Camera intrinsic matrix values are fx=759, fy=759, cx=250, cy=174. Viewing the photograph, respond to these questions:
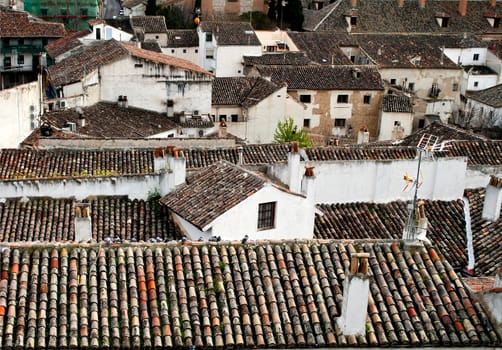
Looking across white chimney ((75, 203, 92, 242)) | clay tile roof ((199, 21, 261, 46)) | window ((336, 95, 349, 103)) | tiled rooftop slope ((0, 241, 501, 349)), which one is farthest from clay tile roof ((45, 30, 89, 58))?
tiled rooftop slope ((0, 241, 501, 349))

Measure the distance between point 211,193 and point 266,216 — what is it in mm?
1466

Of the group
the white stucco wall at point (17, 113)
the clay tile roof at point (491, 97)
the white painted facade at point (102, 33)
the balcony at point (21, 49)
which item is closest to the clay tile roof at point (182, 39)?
the white painted facade at point (102, 33)

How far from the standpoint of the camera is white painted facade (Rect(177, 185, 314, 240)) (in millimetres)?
17516

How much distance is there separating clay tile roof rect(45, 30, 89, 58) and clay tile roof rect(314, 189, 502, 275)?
28.8 meters

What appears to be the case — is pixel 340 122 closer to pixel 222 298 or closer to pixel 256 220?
pixel 256 220

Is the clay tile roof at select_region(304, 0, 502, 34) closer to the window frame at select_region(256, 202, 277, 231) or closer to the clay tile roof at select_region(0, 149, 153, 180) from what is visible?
the clay tile roof at select_region(0, 149, 153, 180)

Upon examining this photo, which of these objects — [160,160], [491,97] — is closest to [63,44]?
[491,97]

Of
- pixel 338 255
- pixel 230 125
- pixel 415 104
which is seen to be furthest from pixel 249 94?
pixel 338 255

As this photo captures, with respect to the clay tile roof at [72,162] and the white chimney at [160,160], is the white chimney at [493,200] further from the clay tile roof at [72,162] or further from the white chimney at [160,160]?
the clay tile roof at [72,162]

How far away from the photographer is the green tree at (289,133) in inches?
1624

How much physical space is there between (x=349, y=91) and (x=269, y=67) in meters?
5.47

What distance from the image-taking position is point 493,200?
66.8ft

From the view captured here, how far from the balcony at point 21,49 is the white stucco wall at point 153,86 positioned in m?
16.3

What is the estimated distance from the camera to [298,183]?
20.5 m
